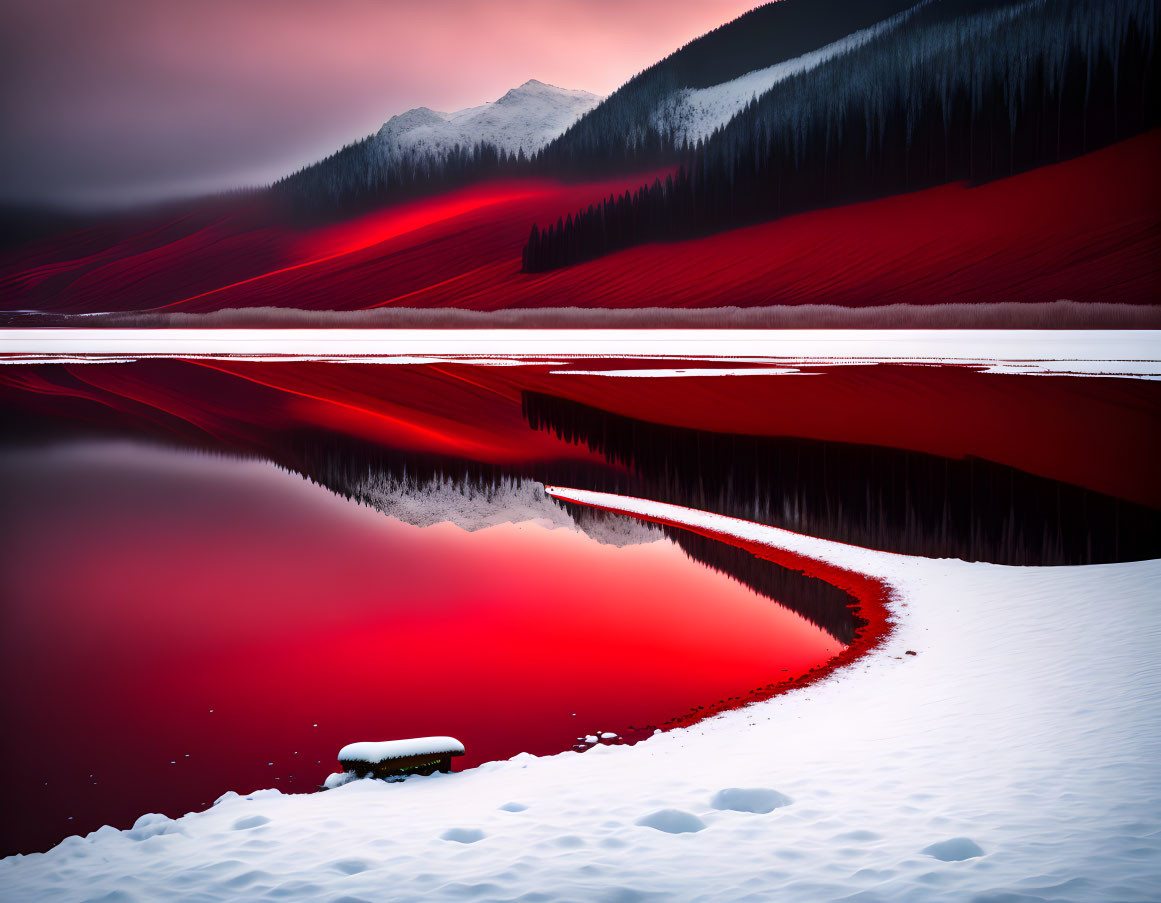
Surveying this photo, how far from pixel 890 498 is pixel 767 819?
9605mm

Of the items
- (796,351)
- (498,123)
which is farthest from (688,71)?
(796,351)

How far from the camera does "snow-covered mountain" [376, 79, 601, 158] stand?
14938 centimetres

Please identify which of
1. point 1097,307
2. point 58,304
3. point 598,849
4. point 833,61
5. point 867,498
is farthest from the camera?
point 58,304

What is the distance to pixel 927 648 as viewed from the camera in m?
7.62

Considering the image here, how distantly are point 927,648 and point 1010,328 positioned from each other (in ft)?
205

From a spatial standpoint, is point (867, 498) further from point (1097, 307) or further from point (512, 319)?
point (512, 319)

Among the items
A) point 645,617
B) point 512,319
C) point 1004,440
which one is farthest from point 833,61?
point 645,617

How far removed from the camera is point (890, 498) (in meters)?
13.7

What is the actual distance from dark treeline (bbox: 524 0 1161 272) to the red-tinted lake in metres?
83.3

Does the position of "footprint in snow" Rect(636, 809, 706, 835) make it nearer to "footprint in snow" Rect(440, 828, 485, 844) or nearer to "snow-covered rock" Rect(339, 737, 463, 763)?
"footprint in snow" Rect(440, 828, 485, 844)

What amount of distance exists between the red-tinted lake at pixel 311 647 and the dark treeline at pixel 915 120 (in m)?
83.3

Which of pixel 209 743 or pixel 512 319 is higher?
pixel 512 319

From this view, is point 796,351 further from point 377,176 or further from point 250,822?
point 377,176

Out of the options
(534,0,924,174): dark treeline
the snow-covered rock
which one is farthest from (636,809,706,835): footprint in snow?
(534,0,924,174): dark treeline
